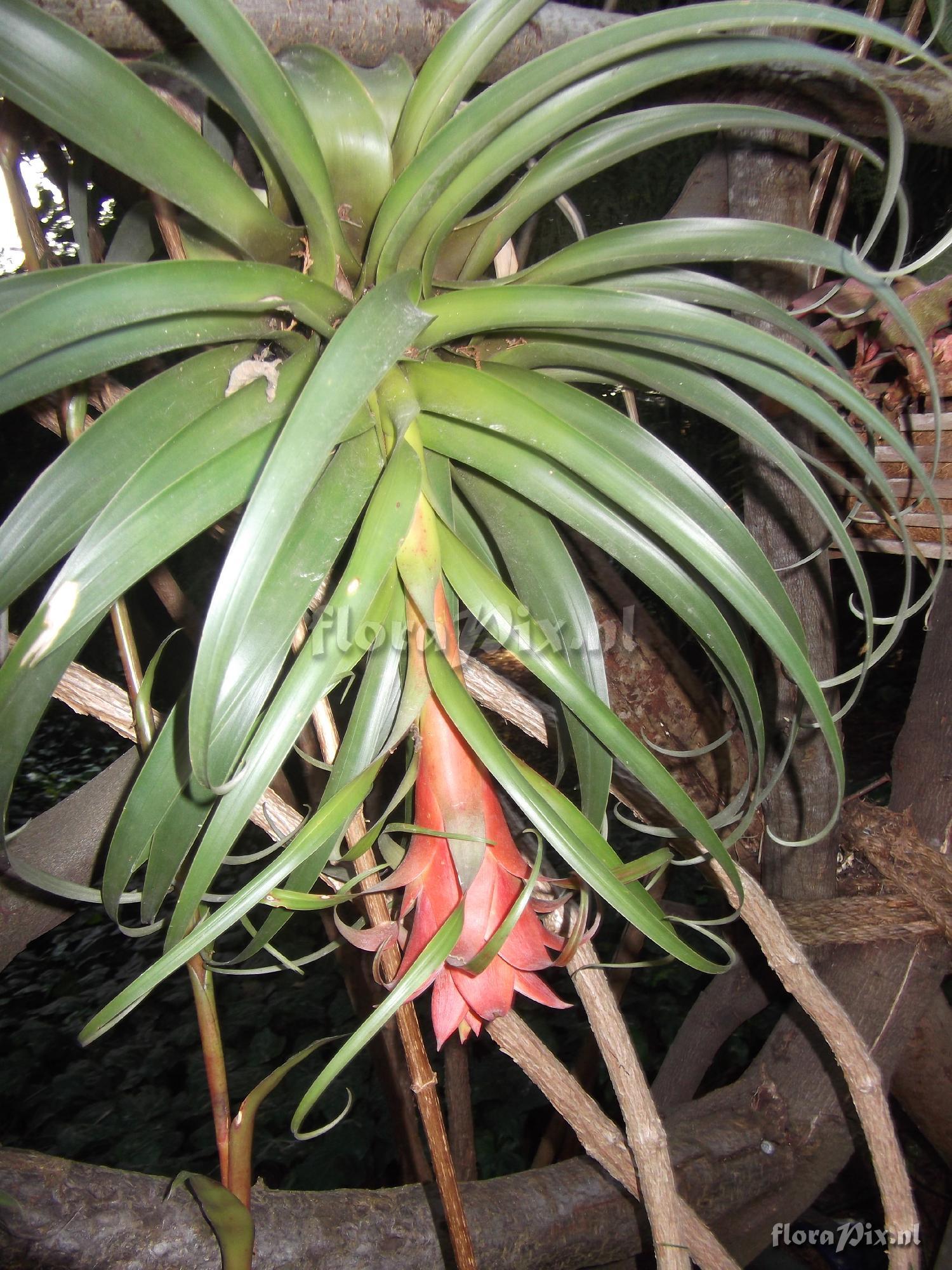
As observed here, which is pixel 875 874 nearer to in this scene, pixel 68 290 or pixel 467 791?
pixel 467 791

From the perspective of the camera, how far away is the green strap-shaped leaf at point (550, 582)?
472 millimetres

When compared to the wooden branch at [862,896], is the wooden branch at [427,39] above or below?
above

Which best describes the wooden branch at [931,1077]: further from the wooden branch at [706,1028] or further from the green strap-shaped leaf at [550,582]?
the green strap-shaped leaf at [550,582]

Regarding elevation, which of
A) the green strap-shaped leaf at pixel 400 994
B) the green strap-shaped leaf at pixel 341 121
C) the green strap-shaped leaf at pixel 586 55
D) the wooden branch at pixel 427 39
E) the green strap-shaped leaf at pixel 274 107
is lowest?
the green strap-shaped leaf at pixel 400 994

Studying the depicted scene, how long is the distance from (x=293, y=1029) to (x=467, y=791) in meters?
1.64

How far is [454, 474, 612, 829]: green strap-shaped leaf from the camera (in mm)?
472

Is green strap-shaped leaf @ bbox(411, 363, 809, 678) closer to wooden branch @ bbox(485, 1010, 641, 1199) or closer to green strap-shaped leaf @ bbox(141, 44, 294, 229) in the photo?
green strap-shaped leaf @ bbox(141, 44, 294, 229)

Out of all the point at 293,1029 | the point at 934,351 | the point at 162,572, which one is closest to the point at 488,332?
the point at 934,351

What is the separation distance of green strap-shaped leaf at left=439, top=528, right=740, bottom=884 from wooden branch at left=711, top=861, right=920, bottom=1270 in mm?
294

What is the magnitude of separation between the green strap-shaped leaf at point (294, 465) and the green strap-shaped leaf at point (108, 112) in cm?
11

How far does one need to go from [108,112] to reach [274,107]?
0.06m

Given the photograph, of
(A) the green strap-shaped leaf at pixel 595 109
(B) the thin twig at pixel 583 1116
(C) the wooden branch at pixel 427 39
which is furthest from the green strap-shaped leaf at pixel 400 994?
(C) the wooden branch at pixel 427 39

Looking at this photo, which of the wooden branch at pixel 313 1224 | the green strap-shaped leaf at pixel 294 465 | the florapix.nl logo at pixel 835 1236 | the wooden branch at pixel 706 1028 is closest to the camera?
the green strap-shaped leaf at pixel 294 465

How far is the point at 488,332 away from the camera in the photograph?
0.45 meters
